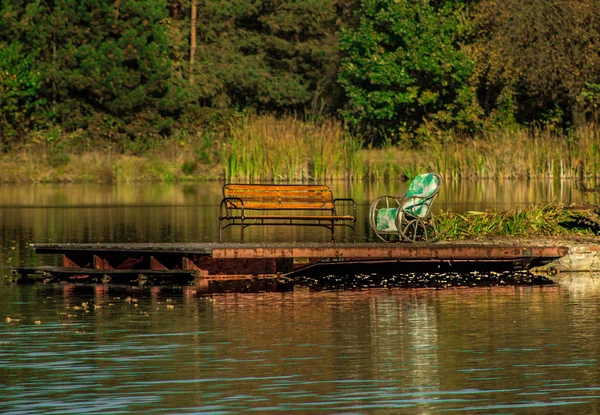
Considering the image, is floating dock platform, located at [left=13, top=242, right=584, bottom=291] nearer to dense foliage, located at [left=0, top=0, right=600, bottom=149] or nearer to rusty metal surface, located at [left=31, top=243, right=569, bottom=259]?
rusty metal surface, located at [left=31, top=243, right=569, bottom=259]

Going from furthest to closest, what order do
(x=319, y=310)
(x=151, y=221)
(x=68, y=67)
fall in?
(x=68, y=67) < (x=151, y=221) < (x=319, y=310)

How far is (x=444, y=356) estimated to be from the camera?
11.7 m

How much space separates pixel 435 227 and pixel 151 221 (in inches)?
438

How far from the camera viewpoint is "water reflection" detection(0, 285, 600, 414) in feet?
32.7

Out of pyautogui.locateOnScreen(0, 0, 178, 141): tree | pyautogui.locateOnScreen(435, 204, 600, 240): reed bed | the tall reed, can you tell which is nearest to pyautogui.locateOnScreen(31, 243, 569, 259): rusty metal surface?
pyautogui.locateOnScreen(435, 204, 600, 240): reed bed

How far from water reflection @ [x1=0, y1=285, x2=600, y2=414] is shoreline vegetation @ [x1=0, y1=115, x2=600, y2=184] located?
2605 cm

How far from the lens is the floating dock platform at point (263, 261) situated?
1777 cm

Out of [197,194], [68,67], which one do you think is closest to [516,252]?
[197,194]

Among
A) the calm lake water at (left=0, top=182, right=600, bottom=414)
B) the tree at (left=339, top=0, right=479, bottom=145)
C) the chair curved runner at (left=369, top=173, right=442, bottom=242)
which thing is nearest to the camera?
the calm lake water at (left=0, top=182, right=600, bottom=414)

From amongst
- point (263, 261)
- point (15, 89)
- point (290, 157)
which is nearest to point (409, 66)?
point (290, 157)

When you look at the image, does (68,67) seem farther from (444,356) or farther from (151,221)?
(444,356)

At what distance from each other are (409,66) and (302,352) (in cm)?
4396

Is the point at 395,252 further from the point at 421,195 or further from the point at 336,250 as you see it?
the point at 421,195

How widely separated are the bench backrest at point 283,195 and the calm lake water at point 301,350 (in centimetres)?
333
